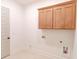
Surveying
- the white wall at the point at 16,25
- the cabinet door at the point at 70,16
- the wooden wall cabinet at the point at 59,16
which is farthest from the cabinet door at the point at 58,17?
the white wall at the point at 16,25

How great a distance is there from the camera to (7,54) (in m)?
4.01

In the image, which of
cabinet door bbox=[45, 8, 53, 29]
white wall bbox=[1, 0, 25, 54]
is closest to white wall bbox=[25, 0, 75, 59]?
white wall bbox=[1, 0, 25, 54]

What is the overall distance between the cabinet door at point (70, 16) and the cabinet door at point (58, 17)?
153mm

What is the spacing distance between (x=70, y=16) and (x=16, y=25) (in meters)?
2.84

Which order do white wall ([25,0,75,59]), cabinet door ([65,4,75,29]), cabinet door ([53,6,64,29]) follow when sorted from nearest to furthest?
cabinet door ([65,4,75,29])
cabinet door ([53,6,64,29])
white wall ([25,0,75,59])

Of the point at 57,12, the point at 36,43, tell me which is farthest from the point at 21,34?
the point at 57,12

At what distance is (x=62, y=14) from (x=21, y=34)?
2.75 m

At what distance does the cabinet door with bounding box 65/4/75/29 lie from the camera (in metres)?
2.76

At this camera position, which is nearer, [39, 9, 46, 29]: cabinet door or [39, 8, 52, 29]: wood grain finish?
[39, 8, 52, 29]: wood grain finish

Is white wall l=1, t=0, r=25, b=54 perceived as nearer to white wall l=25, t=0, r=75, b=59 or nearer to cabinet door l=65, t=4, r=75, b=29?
white wall l=25, t=0, r=75, b=59

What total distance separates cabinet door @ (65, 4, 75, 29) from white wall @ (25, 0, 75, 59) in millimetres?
423

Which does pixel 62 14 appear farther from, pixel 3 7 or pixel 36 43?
pixel 3 7

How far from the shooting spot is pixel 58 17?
316 cm

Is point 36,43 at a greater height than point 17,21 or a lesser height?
lesser
